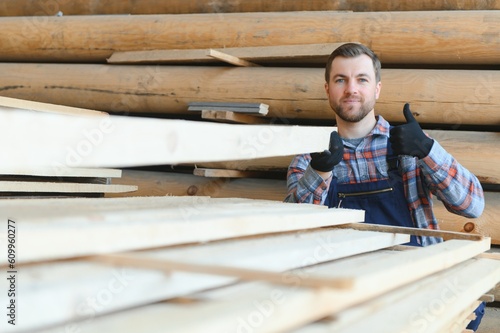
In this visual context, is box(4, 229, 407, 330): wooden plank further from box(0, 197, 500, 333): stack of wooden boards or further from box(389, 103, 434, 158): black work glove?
box(389, 103, 434, 158): black work glove

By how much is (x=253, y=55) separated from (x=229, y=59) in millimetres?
181

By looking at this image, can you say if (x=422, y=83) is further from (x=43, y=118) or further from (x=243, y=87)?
(x=43, y=118)

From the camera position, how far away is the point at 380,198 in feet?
13.8

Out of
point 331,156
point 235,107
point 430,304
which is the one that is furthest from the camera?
point 235,107

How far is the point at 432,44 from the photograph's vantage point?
5078 millimetres

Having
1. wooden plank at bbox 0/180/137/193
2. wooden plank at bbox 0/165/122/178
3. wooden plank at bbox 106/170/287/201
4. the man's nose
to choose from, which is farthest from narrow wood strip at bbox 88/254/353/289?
wooden plank at bbox 106/170/287/201

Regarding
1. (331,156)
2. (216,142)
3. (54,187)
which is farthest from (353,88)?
(216,142)

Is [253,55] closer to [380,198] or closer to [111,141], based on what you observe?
[380,198]

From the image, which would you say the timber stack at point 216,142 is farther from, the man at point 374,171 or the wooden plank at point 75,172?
the man at point 374,171

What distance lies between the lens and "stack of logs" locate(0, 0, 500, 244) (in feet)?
16.5

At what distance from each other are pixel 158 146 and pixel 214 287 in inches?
12.2

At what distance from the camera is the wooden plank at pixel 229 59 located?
5023 millimetres

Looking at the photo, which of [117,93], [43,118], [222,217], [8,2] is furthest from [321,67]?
[43,118]

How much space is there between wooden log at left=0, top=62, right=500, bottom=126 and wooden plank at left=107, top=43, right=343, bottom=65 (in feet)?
0.27
